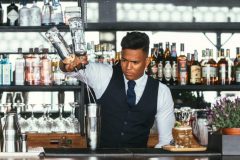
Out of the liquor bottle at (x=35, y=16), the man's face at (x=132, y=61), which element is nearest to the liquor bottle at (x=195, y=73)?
the liquor bottle at (x=35, y=16)

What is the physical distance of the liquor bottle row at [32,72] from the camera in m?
4.74

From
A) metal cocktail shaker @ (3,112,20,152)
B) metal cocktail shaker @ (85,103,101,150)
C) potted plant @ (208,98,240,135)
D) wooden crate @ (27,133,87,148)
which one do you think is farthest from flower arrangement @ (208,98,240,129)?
wooden crate @ (27,133,87,148)

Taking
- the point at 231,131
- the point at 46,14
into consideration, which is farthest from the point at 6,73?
the point at 231,131

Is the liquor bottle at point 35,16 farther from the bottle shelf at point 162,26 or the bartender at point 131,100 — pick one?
the bartender at point 131,100

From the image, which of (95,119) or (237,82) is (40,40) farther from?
(95,119)

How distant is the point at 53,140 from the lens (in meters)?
4.63

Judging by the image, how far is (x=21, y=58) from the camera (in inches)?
189

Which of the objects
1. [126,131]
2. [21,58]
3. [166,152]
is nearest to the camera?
[166,152]

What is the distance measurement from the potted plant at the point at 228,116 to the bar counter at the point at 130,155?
0.13 metres

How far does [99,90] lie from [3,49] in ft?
5.41

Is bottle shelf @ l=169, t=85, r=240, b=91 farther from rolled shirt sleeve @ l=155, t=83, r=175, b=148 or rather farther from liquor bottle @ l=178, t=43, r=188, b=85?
rolled shirt sleeve @ l=155, t=83, r=175, b=148

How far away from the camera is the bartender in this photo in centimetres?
340

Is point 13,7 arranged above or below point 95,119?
above

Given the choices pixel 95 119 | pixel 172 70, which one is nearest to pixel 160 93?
pixel 95 119
